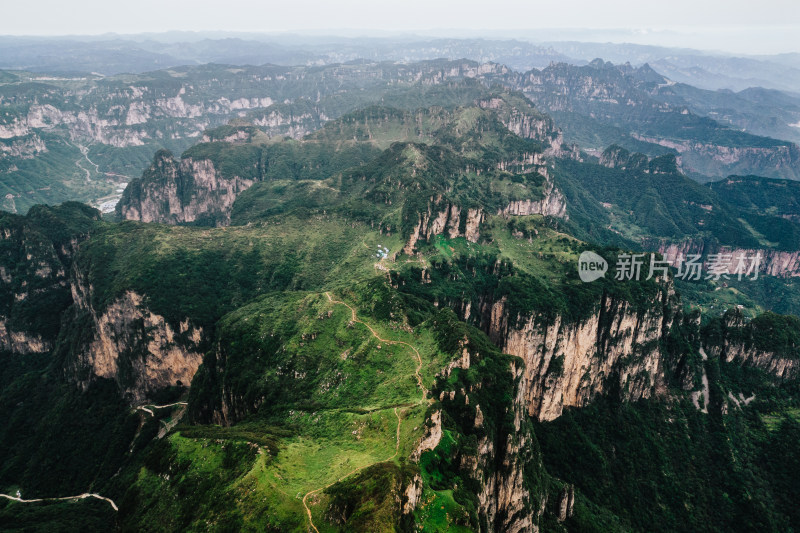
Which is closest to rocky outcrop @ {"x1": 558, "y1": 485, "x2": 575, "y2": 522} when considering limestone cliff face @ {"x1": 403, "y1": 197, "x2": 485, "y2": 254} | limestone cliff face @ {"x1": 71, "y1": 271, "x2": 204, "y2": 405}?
limestone cliff face @ {"x1": 403, "y1": 197, "x2": 485, "y2": 254}

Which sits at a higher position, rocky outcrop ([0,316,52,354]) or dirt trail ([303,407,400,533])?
dirt trail ([303,407,400,533])

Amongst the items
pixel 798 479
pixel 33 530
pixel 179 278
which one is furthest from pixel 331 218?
pixel 798 479

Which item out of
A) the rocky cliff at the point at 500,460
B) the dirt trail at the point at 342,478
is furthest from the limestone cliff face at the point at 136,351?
the dirt trail at the point at 342,478

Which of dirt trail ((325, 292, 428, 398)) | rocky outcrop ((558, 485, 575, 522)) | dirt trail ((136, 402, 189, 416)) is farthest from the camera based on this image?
dirt trail ((136, 402, 189, 416))

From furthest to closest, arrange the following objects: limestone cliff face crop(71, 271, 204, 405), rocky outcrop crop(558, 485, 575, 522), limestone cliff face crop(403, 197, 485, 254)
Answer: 1. limestone cliff face crop(403, 197, 485, 254)
2. limestone cliff face crop(71, 271, 204, 405)
3. rocky outcrop crop(558, 485, 575, 522)

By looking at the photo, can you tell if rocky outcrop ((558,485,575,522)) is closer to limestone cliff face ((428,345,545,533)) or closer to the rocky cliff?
the rocky cliff

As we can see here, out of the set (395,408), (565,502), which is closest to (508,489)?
(565,502)

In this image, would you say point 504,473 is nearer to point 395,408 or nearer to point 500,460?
point 500,460

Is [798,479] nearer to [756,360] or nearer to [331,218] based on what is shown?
[756,360]
